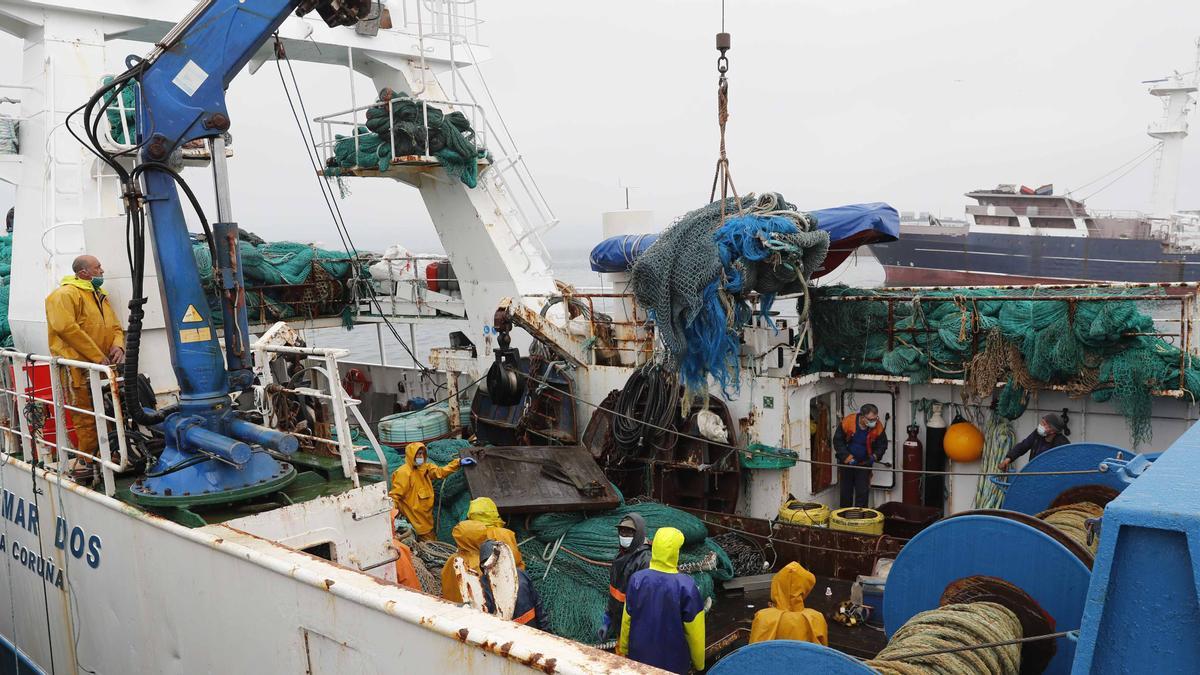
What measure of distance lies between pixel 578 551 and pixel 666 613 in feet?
10.2

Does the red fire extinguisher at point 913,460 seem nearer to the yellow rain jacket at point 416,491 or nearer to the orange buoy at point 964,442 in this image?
the orange buoy at point 964,442

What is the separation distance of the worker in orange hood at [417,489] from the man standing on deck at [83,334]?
2301 mm

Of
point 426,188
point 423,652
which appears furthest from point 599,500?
point 426,188

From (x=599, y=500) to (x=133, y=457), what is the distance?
3.70 metres

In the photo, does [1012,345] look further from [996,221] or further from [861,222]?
[996,221]

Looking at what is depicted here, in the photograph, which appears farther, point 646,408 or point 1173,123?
point 1173,123

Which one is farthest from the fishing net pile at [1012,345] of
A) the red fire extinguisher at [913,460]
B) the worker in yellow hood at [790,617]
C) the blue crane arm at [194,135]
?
the blue crane arm at [194,135]

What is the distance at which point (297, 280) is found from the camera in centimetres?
1276

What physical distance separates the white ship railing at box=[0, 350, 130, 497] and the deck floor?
4.30 m

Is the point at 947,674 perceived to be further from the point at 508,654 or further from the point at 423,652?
the point at 423,652

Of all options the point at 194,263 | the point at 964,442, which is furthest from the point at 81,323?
the point at 964,442

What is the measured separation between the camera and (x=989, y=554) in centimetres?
384

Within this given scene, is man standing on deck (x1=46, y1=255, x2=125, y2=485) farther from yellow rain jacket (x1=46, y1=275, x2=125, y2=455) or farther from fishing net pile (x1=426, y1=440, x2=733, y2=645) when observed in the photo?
fishing net pile (x1=426, y1=440, x2=733, y2=645)

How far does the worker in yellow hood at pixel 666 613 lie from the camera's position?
4117 millimetres
